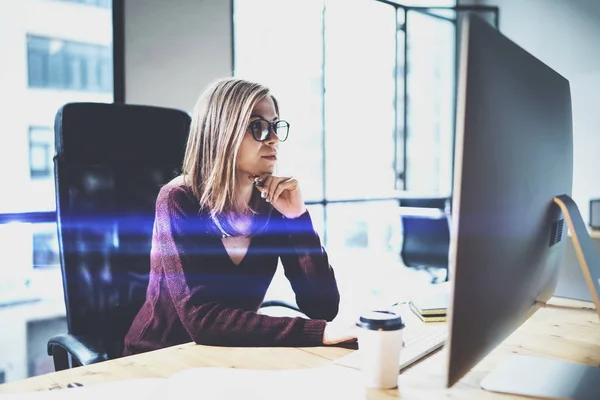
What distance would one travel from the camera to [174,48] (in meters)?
2.92

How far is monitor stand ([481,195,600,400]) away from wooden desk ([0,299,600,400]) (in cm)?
3

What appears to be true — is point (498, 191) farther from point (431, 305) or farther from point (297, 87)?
point (297, 87)

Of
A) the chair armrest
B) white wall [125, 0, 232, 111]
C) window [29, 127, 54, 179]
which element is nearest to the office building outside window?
window [29, 127, 54, 179]

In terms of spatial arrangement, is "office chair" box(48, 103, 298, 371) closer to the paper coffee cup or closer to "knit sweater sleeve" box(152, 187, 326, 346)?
"knit sweater sleeve" box(152, 187, 326, 346)

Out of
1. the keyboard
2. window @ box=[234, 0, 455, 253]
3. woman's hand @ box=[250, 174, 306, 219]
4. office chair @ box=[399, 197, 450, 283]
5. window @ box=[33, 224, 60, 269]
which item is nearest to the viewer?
the keyboard

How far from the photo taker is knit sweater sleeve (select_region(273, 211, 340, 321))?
1.49 metres

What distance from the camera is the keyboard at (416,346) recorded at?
880 millimetres

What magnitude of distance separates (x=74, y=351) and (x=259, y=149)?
692 mm

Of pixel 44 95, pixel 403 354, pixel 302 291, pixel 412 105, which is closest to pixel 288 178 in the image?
pixel 302 291

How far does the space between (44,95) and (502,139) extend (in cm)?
276

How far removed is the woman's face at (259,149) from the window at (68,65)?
1.63 m

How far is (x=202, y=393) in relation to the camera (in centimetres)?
73

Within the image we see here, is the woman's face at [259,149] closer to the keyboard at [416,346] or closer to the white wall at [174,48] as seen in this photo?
the keyboard at [416,346]

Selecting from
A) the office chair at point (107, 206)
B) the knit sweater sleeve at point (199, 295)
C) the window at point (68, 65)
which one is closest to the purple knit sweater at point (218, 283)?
the knit sweater sleeve at point (199, 295)
